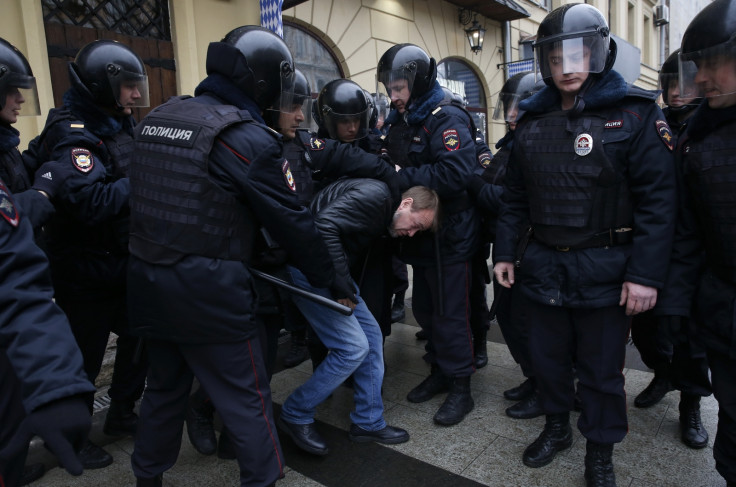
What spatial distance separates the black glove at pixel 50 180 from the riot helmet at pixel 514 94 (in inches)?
113

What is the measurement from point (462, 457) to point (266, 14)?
16.8 ft

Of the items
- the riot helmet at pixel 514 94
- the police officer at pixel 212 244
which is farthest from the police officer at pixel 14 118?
the riot helmet at pixel 514 94

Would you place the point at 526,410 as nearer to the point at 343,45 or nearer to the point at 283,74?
the point at 283,74

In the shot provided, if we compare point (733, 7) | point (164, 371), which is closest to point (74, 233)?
point (164, 371)

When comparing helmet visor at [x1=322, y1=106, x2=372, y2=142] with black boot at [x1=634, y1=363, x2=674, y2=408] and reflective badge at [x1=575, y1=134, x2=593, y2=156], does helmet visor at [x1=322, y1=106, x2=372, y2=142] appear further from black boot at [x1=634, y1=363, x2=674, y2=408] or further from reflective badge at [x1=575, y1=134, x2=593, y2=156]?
black boot at [x1=634, y1=363, x2=674, y2=408]

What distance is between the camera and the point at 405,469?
243cm

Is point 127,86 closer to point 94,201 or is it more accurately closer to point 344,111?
point 94,201

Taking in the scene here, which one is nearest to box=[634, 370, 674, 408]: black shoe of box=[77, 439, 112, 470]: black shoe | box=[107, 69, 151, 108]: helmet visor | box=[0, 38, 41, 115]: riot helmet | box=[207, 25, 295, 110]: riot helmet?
box=[207, 25, 295, 110]: riot helmet

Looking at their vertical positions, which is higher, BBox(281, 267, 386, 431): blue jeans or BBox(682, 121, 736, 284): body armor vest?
BBox(682, 121, 736, 284): body armor vest

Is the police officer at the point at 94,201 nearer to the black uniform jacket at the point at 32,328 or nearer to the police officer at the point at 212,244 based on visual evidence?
the police officer at the point at 212,244

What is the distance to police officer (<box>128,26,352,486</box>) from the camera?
1731 millimetres

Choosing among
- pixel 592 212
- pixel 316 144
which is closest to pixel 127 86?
pixel 316 144

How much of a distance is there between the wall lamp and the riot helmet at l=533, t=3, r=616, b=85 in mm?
8492

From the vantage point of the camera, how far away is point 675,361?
8.43 feet
